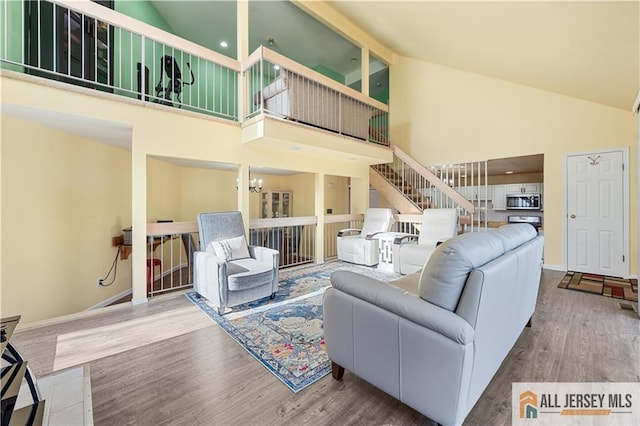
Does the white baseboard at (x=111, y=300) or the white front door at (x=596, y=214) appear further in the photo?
the white front door at (x=596, y=214)

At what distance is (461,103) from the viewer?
5.85m

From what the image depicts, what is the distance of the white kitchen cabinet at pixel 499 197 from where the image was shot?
23.1 feet

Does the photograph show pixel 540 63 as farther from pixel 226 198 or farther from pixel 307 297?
pixel 226 198

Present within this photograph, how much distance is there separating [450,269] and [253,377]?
152cm

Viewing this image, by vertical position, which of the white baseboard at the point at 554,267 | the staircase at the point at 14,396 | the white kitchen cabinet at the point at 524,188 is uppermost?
the white kitchen cabinet at the point at 524,188

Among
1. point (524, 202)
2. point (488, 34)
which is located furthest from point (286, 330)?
point (524, 202)

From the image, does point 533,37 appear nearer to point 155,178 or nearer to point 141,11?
point 155,178

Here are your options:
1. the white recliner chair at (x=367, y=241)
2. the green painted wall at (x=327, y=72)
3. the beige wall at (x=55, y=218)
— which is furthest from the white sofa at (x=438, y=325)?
the green painted wall at (x=327, y=72)

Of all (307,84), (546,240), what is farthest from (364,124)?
(546,240)

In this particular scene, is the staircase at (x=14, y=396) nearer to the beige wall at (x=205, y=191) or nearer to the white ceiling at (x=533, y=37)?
the white ceiling at (x=533, y=37)

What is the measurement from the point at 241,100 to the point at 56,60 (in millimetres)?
2092

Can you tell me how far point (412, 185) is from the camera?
21.9 feet

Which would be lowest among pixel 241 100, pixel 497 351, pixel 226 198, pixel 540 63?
pixel 497 351

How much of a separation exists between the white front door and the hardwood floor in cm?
219
